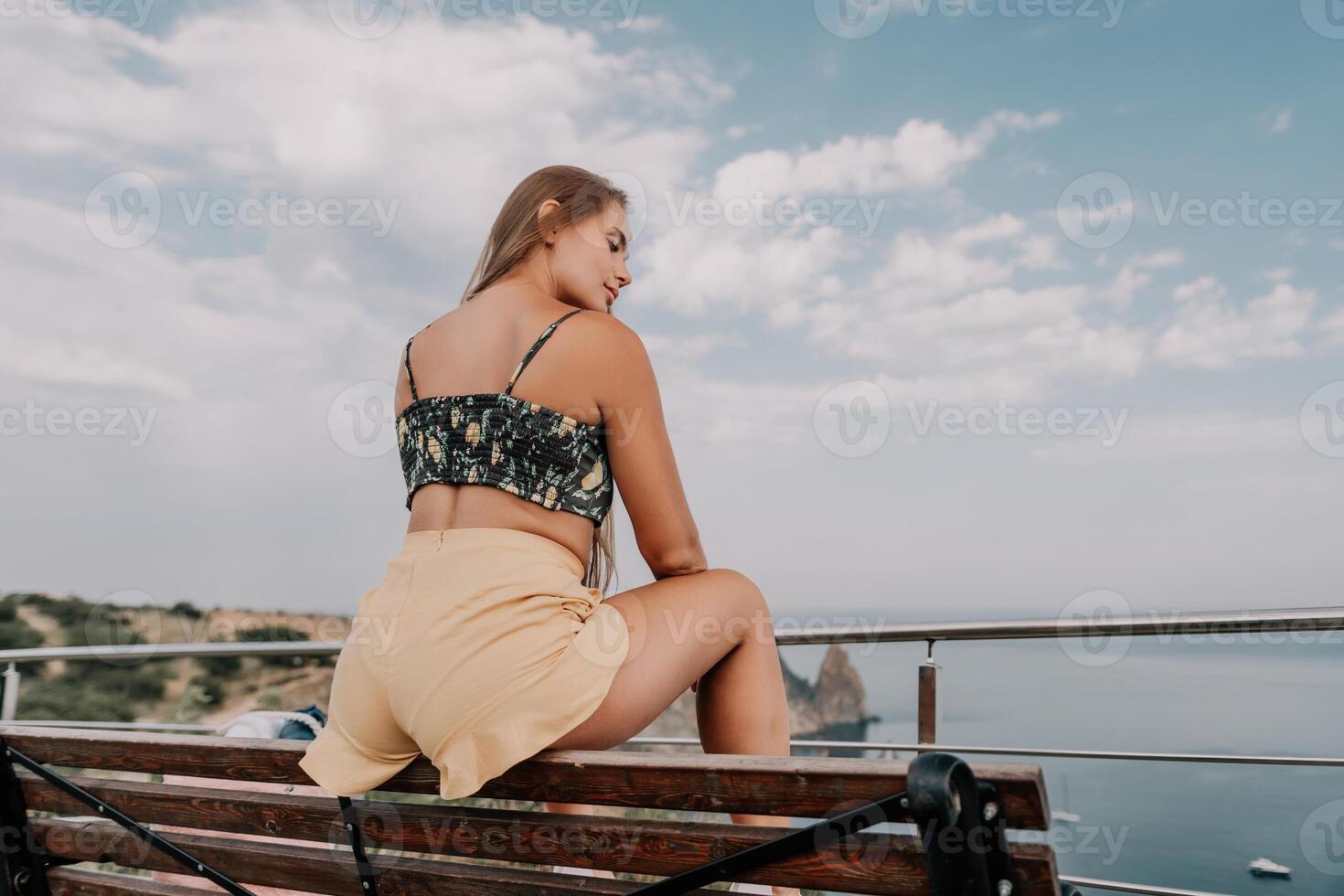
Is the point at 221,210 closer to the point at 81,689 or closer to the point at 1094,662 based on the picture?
the point at 1094,662

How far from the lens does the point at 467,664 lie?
46.1 inches

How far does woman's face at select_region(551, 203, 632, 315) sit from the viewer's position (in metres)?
1.64

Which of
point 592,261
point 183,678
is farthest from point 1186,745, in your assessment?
point 183,678

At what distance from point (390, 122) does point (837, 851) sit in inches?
389

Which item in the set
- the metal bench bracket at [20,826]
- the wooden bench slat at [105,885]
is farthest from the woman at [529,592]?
the metal bench bracket at [20,826]

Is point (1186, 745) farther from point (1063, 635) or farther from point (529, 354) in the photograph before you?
point (529, 354)

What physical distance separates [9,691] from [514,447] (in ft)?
10.4

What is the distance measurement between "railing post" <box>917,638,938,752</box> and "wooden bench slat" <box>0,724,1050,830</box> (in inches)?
56.2

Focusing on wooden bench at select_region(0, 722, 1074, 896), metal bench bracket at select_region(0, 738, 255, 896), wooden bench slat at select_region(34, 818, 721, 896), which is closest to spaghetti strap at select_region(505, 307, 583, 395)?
wooden bench at select_region(0, 722, 1074, 896)

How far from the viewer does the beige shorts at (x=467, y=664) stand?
114 centimetres

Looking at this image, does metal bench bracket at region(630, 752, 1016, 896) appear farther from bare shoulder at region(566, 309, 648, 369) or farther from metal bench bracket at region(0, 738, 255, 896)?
metal bench bracket at region(0, 738, 255, 896)

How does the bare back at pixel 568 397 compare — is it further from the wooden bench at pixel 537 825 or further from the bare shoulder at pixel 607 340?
the wooden bench at pixel 537 825

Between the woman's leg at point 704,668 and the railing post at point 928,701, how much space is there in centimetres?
107

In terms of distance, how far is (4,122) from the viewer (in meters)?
12.8
